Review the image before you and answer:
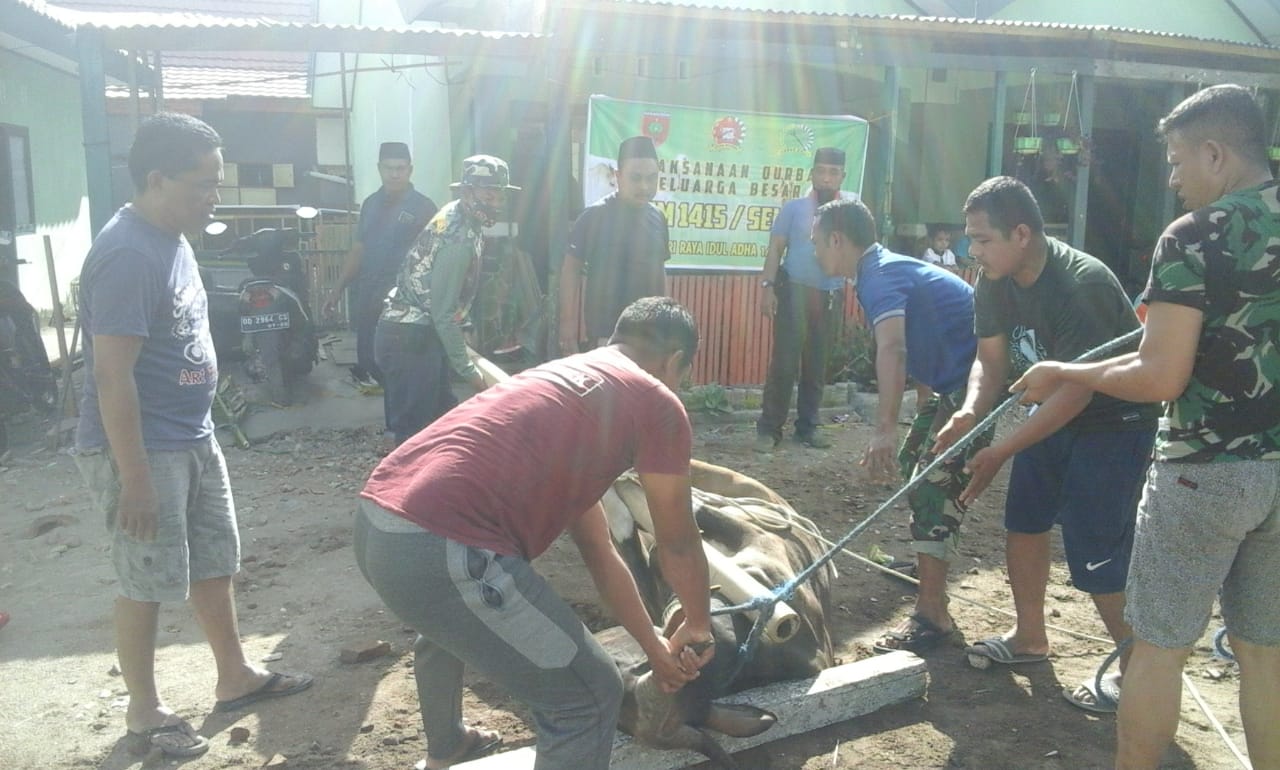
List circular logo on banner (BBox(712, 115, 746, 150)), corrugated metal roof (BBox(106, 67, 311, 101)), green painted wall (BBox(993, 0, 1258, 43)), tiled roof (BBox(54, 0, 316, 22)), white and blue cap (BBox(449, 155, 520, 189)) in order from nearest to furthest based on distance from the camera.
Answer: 1. white and blue cap (BBox(449, 155, 520, 189))
2. circular logo on banner (BBox(712, 115, 746, 150))
3. green painted wall (BBox(993, 0, 1258, 43))
4. corrugated metal roof (BBox(106, 67, 311, 101))
5. tiled roof (BBox(54, 0, 316, 22))

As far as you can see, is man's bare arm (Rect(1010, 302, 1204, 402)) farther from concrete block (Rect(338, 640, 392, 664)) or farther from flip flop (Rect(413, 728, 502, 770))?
concrete block (Rect(338, 640, 392, 664))

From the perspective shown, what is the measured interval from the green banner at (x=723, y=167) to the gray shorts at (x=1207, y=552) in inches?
247

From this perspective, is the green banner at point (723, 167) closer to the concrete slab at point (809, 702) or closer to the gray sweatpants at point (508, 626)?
the concrete slab at point (809, 702)

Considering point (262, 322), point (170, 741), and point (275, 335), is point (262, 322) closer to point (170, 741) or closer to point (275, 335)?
point (275, 335)

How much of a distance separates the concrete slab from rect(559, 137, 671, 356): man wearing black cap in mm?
3049

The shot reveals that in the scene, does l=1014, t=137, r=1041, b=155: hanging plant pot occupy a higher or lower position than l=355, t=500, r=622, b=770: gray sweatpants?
higher

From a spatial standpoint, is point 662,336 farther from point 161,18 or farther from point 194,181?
point 161,18

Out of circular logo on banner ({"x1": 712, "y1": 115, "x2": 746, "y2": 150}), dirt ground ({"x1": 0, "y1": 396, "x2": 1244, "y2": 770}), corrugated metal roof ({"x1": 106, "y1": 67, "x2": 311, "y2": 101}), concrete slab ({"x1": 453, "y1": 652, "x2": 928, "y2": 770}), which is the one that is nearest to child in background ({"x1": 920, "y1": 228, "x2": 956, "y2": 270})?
circular logo on banner ({"x1": 712, "y1": 115, "x2": 746, "y2": 150})

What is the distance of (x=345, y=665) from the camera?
161 inches

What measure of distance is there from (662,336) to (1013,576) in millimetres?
2108

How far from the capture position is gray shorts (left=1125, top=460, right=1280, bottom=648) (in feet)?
8.66

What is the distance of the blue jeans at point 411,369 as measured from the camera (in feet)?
16.6

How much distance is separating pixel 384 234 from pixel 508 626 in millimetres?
5705

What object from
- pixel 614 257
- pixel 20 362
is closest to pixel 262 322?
pixel 20 362
